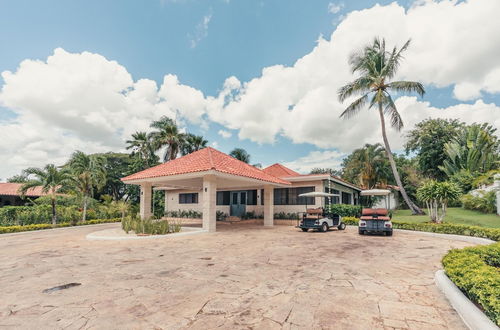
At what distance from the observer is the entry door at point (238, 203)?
73.0 feet

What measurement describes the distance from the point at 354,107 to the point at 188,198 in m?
17.8

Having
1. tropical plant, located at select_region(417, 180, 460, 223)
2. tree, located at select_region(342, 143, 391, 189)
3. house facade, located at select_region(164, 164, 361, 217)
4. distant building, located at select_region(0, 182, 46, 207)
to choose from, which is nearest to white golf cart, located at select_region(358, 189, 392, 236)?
tropical plant, located at select_region(417, 180, 460, 223)

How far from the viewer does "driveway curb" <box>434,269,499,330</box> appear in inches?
119

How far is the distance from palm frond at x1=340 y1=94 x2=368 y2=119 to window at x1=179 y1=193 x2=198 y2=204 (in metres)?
15.7

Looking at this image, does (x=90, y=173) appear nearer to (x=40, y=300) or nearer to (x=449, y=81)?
(x=40, y=300)

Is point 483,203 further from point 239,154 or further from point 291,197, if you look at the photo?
point 239,154

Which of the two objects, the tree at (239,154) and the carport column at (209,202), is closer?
the carport column at (209,202)

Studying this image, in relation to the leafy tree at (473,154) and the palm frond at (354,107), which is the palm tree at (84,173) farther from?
the leafy tree at (473,154)

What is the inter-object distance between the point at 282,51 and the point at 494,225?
1516 centimetres

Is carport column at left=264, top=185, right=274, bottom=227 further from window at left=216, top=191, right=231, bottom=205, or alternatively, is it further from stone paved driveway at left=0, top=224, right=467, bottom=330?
stone paved driveway at left=0, top=224, right=467, bottom=330

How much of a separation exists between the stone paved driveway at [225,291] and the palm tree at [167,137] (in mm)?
21668

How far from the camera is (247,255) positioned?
7719 mm

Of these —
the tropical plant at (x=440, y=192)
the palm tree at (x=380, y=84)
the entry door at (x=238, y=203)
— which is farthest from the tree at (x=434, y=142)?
the entry door at (x=238, y=203)

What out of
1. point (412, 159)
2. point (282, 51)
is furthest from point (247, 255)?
point (412, 159)
